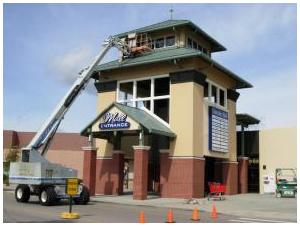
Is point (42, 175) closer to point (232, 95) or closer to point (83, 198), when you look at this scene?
point (83, 198)

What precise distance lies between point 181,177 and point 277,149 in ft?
41.4

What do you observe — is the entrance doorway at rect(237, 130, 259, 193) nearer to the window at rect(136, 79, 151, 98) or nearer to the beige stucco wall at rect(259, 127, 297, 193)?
the beige stucco wall at rect(259, 127, 297, 193)

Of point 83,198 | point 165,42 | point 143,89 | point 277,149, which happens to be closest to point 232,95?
point 277,149

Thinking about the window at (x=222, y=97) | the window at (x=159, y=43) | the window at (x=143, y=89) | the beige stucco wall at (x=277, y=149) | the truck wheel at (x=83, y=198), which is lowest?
the truck wheel at (x=83, y=198)

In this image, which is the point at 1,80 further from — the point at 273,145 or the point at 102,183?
the point at 273,145

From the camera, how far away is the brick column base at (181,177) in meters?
31.2

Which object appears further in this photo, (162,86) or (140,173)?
(162,86)

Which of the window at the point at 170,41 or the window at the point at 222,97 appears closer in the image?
the window at the point at 170,41

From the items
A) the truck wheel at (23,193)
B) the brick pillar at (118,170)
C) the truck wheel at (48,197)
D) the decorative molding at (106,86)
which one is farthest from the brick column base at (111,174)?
the truck wheel at (48,197)

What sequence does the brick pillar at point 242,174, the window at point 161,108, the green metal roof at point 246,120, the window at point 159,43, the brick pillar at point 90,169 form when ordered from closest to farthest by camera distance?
the brick pillar at point 90,169
the window at point 161,108
the window at point 159,43
the brick pillar at point 242,174
the green metal roof at point 246,120

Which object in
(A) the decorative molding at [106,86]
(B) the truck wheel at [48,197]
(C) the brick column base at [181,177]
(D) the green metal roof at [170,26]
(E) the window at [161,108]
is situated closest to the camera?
(B) the truck wheel at [48,197]

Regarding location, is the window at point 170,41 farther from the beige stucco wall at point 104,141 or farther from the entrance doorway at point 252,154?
the entrance doorway at point 252,154

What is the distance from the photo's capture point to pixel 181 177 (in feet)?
103

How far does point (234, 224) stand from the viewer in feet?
54.8
